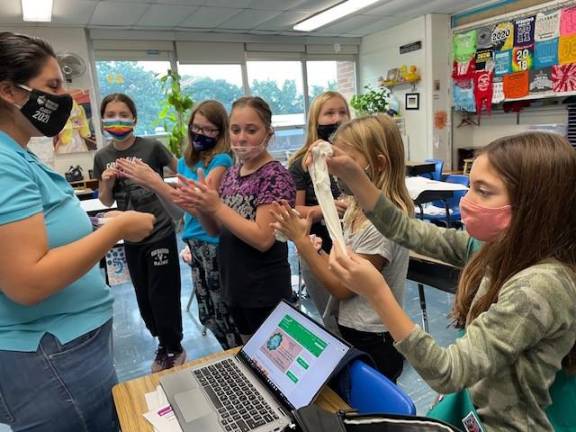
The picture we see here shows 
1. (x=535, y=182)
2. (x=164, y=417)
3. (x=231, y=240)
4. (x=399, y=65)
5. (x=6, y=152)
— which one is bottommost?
(x=164, y=417)

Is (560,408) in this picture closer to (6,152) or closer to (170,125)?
(6,152)

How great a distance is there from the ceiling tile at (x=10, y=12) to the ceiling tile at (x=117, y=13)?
2.54 ft

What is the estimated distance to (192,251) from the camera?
2.08 m

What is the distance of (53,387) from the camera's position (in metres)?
0.94

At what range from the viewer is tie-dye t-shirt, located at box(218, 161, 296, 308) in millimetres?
1465

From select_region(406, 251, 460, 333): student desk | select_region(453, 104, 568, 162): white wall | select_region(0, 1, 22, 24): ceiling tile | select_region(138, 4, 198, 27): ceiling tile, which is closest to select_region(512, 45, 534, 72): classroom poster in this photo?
select_region(453, 104, 568, 162): white wall

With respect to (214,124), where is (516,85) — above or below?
above

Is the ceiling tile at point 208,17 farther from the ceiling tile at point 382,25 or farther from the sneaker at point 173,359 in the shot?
the sneaker at point 173,359

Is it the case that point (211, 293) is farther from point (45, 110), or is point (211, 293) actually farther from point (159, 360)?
point (45, 110)

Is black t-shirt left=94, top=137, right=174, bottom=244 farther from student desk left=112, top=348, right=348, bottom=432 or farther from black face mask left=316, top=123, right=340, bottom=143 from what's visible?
student desk left=112, top=348, right=348, bottom=432

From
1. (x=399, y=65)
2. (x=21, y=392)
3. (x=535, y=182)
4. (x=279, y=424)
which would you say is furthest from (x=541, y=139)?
(x=399, y=65)

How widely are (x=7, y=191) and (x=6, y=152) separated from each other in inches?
4.2

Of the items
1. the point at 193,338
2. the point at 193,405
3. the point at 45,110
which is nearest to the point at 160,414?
the point at 193,405

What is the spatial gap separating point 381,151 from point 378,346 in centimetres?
63
